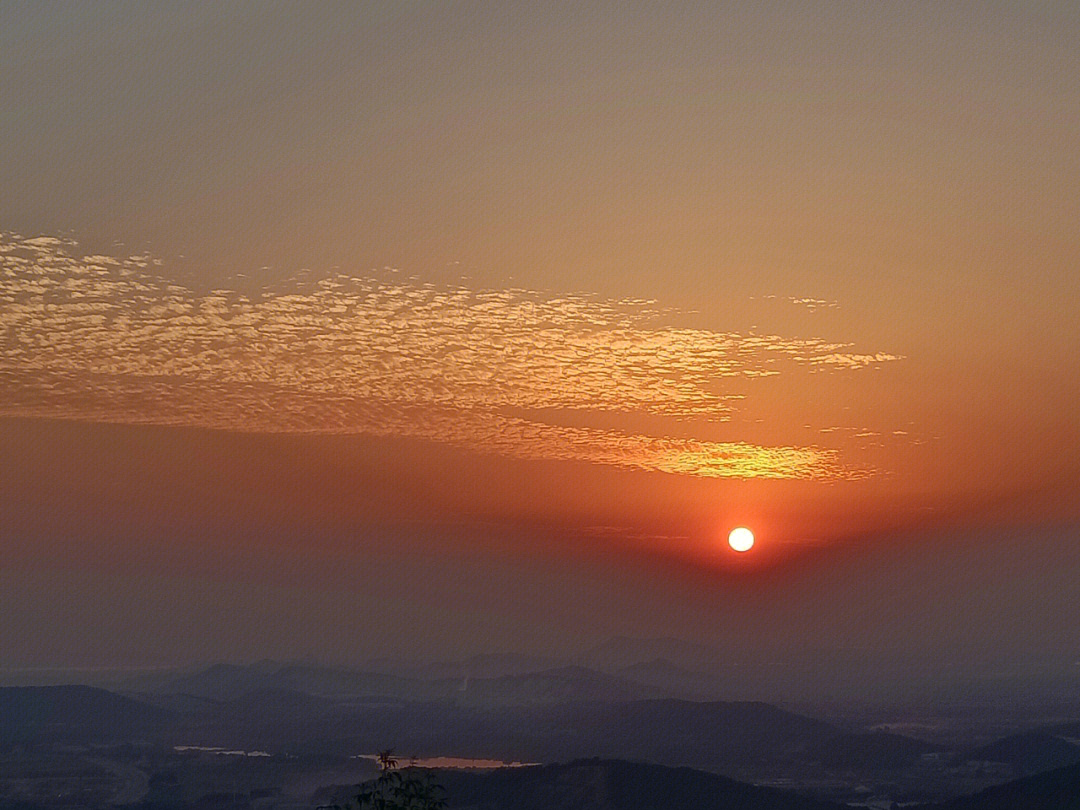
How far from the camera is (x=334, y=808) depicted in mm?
53594

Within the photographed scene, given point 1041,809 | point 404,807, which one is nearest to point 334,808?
point 404,807

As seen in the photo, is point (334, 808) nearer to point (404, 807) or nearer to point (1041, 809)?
point (404, 807)

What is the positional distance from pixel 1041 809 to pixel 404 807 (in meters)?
173

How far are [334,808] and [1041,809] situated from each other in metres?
171

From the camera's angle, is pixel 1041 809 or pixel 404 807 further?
pixel 1041 809

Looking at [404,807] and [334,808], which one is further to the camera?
[334,808]

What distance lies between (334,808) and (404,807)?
5.65 metres

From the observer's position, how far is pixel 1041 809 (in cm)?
19350

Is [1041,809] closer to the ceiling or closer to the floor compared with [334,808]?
closer to the ceiling

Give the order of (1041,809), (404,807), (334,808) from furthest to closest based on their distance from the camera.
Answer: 1. (1041,809)
2. (334,808)
3. (404,807)

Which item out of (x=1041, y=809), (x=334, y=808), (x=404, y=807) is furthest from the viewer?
(x=1041, y=809)

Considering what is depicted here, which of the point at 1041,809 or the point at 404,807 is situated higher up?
the point at 1041,809
